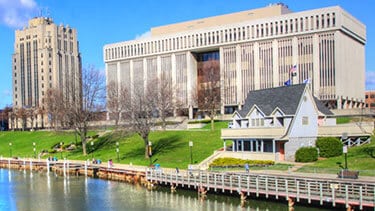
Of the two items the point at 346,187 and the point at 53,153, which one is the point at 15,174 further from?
the point at 346,187

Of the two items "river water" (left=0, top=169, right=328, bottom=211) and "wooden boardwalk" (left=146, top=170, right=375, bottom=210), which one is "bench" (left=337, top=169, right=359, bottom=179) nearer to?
"wooden boardwalk" (left=146, top=170, right=375, bottom=210)

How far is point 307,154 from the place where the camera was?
56.9 m

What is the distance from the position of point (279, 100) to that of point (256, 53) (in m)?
70.8

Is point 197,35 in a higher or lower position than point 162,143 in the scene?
higher

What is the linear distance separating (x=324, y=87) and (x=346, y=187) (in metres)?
88.0

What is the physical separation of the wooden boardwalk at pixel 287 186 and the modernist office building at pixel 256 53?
6920 centimetres

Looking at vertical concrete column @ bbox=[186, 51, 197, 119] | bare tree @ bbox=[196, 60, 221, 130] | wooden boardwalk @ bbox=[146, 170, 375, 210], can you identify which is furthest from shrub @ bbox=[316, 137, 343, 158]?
vertical concrete column @ bbox=[186, 51, 197, 119]

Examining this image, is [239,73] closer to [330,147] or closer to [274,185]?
[330,147]

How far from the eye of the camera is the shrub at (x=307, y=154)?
5675 centimetres

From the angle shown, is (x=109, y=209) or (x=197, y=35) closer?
(x=109, y=209)

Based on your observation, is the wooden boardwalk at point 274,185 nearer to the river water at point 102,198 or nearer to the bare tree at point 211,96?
the river water at point 102,198

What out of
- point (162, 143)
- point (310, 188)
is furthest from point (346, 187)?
point (162, 143)

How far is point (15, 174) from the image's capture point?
78375 millimetres

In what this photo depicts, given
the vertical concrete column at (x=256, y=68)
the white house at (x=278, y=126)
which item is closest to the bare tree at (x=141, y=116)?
the white house at (x=278, y=126)
